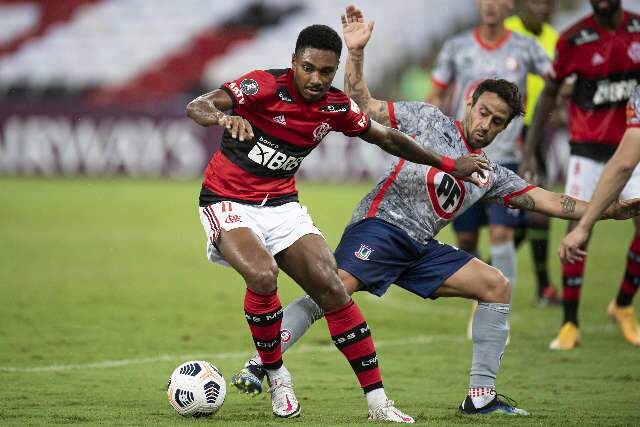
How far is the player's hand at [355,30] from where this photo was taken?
6250mm

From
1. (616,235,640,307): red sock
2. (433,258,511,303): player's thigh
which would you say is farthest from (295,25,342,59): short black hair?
(616,235,640,307): red sock

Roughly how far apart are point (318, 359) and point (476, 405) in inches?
82.6

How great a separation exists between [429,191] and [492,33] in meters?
3.19

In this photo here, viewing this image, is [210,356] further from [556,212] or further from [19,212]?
[19,212]

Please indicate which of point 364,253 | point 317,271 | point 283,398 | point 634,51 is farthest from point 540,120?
point 283,398

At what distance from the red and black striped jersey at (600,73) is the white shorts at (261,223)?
3.16 metres

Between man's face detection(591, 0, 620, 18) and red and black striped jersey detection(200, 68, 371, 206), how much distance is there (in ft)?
9.48

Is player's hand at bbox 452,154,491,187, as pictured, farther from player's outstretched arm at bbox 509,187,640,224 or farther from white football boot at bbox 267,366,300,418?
white football boot at bbox 267,366,300,418

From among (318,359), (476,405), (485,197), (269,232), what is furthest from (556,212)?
(318,359)

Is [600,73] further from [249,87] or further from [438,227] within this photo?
[249,87]

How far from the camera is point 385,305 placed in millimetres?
10344

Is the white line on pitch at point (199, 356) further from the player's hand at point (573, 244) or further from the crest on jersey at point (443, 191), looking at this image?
the player's hand at point (573, 244)

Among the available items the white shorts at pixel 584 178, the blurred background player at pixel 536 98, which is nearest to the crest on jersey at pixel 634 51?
the white shorts at pixel 584 178

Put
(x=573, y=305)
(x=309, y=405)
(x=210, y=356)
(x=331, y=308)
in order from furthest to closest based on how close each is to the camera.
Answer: (x=573, y=305) < (x=210, y=356) < (x=309, y=405) < (x=331, y=308)
